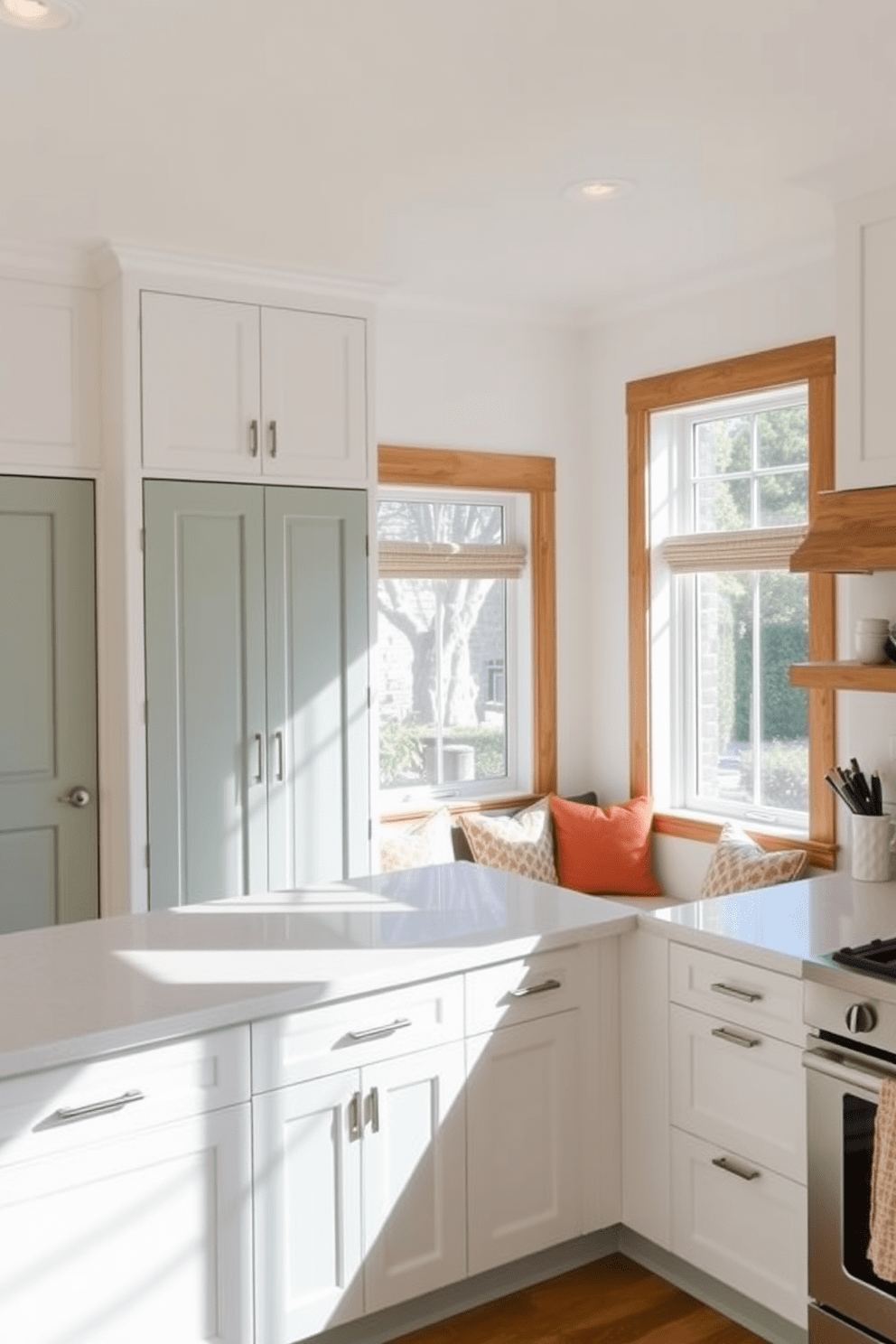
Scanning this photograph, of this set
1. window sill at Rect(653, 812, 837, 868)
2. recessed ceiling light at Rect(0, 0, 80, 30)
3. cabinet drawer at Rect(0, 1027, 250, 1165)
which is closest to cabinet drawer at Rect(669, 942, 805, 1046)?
cabinet drawer at Rect(0, 1027, 250, 1165)

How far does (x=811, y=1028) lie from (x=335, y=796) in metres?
2.04

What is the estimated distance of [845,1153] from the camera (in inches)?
95.0

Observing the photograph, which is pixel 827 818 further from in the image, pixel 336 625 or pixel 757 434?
pixel 336 625

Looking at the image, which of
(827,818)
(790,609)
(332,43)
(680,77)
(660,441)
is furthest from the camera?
(660,441)

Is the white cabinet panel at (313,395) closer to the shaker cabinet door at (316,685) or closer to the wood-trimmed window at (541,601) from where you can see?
the shaker cabinet door at (316,685)

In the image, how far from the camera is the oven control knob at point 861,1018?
236 centimetres

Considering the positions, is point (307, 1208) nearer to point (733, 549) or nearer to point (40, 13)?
point (40, 13)

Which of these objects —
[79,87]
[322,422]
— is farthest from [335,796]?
[79,87]

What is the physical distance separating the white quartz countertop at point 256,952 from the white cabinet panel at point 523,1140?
21 centimetres

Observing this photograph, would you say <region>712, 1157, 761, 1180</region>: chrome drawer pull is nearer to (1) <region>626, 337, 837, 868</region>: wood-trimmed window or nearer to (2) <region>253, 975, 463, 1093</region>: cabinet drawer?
(2) <region>253, 975, 463, 1093</region>: cabinet drawer

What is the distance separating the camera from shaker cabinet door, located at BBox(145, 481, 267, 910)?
12.7 feet

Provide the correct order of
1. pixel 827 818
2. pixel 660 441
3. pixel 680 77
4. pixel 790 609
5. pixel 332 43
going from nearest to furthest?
pixel 332 43, pixel 680 77, pixel 827 818, pixel 790 609, pixel 660 441

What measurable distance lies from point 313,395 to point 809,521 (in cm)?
162

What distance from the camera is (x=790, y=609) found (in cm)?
427
